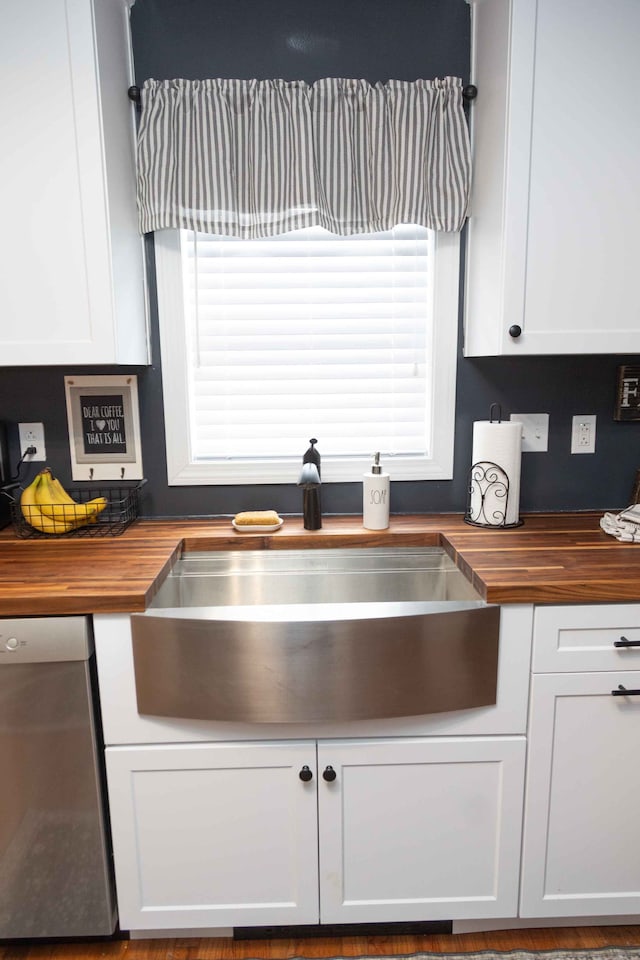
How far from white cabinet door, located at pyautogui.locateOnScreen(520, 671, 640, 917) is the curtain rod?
1.63 m

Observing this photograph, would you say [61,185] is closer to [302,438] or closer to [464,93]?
[302,438]

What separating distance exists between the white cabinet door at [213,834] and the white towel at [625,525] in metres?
1.02

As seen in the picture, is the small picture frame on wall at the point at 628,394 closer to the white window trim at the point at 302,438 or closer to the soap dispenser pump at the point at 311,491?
the white window trim at the point at 302,438

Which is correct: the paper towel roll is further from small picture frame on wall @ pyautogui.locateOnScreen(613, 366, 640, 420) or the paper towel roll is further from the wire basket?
the wire basket

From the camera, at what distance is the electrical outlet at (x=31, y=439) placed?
72.4 inches

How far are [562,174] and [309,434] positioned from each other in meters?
1.00

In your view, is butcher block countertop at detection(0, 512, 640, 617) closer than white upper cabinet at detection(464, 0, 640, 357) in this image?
Yes

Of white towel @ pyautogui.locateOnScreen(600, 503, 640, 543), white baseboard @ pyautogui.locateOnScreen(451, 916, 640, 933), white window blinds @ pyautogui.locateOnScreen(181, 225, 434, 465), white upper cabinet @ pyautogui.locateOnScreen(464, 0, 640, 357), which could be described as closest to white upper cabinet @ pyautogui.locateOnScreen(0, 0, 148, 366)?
white window blinds @ pyautogui.locateOnScreen(181, 225, 434, 465)

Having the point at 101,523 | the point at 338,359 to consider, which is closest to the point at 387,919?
the point at 101,523

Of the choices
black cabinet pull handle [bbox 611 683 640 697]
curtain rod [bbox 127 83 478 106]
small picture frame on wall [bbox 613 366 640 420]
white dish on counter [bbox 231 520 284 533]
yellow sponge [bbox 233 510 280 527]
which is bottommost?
black cabinet pull handle [bbox 611 683 640 697]

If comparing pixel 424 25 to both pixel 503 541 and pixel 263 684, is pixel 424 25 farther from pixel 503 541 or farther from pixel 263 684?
pixel 263 684

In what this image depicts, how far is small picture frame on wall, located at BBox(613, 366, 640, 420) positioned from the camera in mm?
1843

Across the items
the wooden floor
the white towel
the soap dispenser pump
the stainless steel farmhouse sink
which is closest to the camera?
the stainless steel farmhouse sink

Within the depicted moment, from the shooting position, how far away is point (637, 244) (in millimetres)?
1512
